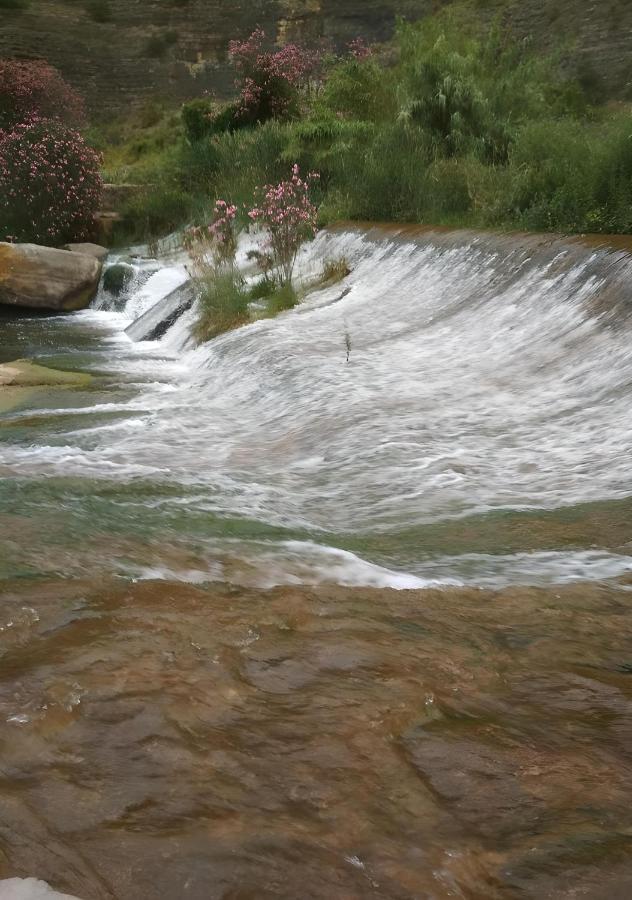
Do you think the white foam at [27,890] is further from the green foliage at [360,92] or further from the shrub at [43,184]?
the green foliage at [360,92]

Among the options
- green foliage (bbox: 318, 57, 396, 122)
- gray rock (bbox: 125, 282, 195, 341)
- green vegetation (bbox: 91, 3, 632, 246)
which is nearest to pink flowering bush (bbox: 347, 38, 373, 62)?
green vegetation (bbox: 91, 3, 632, 246)

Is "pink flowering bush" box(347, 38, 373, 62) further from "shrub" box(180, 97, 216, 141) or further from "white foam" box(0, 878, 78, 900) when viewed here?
"white foam" box(0, 878, 78, 900)

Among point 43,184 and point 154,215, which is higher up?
point 43,184

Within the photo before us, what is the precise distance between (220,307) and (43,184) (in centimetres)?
756

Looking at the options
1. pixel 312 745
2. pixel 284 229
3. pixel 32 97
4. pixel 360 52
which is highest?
pixel 360 52

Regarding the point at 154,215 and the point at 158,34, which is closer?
the point at 154,215

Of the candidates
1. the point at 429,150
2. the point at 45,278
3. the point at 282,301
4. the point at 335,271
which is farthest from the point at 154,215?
the point at 282,301

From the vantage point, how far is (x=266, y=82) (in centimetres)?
1627

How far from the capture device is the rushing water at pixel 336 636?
129cm

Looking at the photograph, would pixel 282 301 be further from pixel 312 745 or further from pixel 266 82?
pixel 266 82

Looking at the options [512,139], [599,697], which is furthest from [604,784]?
[512,139]

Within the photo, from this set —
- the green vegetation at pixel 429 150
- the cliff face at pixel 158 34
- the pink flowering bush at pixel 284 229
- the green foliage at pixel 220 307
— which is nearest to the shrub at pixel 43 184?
the green vegetation at pixel 429 150

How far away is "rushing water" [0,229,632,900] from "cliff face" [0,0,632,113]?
996 inches

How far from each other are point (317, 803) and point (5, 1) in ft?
106
